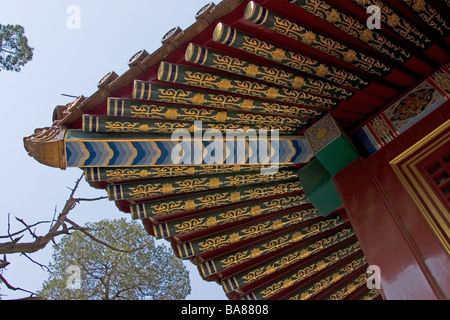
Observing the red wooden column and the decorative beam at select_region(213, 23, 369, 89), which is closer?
the decorative beam at select_region(213, 23, 369, 89)

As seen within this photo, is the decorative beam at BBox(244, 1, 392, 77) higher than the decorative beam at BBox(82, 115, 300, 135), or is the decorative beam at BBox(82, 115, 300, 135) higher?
the decorative beam at BBox(244, 1, 392, 77)

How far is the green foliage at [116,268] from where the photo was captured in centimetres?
1197

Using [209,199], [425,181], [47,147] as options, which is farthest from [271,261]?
[47,147]

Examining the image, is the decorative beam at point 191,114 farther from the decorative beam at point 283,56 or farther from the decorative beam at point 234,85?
the decorative beam at point 283,56

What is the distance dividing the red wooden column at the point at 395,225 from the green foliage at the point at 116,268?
8.98m

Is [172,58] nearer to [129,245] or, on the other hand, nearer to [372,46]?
[372,46]

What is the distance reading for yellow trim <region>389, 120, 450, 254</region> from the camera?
3.75 meters

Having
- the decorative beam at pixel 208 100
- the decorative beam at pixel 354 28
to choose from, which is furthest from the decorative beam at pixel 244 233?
the decorative beam at pixel 354 28

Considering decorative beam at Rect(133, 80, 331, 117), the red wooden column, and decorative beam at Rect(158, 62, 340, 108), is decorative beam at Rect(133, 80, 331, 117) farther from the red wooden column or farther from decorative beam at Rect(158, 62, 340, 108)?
the red wooden column

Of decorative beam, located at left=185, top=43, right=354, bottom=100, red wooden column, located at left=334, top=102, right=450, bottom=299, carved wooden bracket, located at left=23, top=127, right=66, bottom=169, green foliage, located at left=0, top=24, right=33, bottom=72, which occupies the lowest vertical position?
red wooden column, located at left=334, top=102, right=450, bottom=299

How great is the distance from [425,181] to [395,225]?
535 mm

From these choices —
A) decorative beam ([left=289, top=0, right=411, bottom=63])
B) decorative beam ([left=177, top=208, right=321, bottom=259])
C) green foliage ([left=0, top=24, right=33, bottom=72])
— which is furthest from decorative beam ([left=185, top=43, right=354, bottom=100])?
green foliage ([left=0, top=24, right=33, bottom=72])

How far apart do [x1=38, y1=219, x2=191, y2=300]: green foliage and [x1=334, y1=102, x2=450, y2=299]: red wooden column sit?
353 inches
